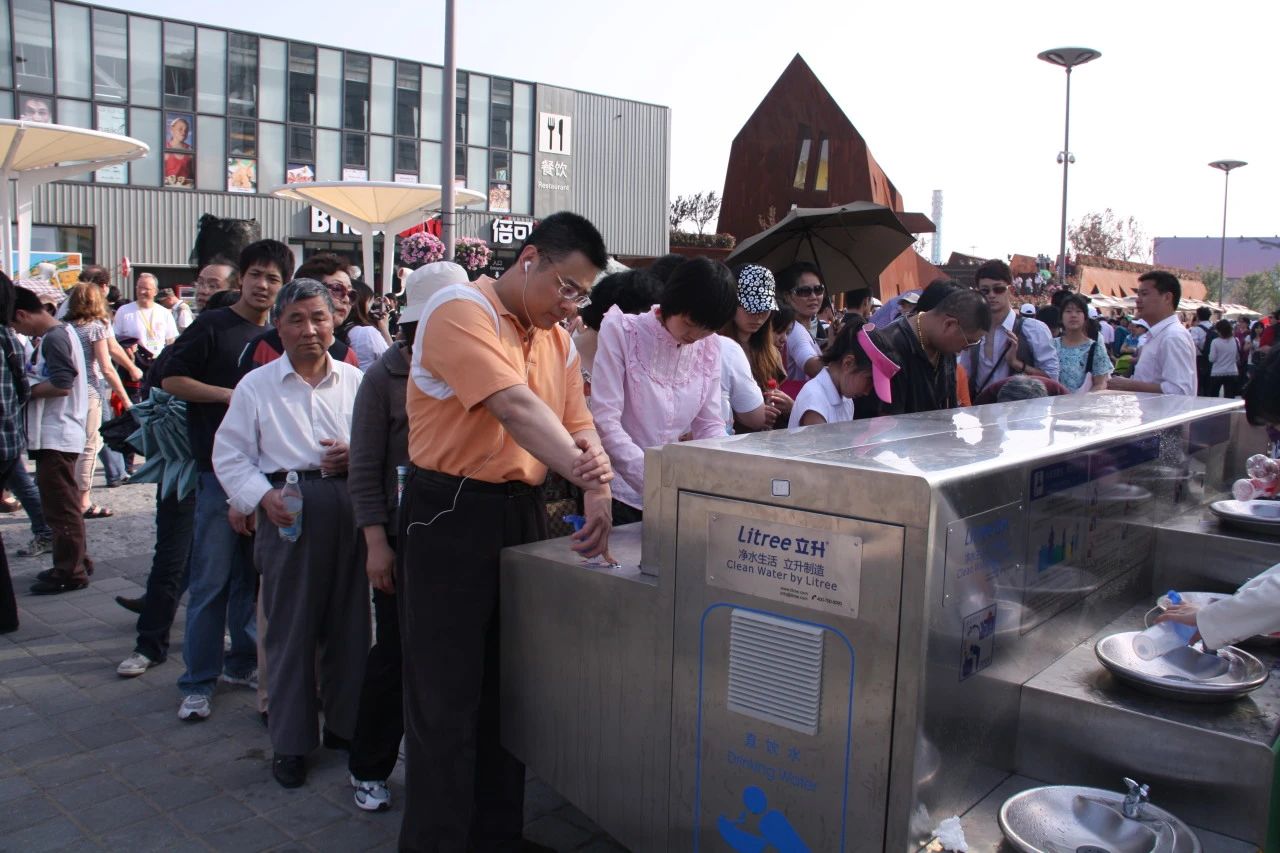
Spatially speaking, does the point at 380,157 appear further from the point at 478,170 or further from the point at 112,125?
the point at 112,125

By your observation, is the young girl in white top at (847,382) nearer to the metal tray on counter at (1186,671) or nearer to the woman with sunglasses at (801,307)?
the metal tray on counter at (1186,671)

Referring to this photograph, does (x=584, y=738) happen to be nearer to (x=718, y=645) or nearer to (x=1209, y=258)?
(x=718, y=645)

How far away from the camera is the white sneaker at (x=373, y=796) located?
3344mm

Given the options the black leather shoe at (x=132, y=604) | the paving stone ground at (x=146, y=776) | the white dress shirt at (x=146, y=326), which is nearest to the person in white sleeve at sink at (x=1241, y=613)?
the paving stone ground at (x=146, y=776)

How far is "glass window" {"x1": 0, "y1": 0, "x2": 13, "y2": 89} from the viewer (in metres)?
23.0

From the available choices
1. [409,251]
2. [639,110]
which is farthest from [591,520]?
[639,110]

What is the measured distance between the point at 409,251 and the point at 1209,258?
300 feet

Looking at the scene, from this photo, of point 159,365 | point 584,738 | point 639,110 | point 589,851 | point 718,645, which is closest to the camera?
point 718,645

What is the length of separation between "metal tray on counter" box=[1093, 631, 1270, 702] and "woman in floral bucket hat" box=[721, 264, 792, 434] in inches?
69.0

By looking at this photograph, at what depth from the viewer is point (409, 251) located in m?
14.0

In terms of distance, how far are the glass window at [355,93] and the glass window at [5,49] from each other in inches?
310

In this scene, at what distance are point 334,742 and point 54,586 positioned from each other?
→ 2922 millimetres

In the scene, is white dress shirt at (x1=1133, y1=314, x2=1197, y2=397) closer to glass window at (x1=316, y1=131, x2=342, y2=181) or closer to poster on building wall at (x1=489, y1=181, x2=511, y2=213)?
glass window at (x1=316, y1=131, x2=342, y2=181)

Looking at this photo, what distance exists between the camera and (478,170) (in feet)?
99.5
